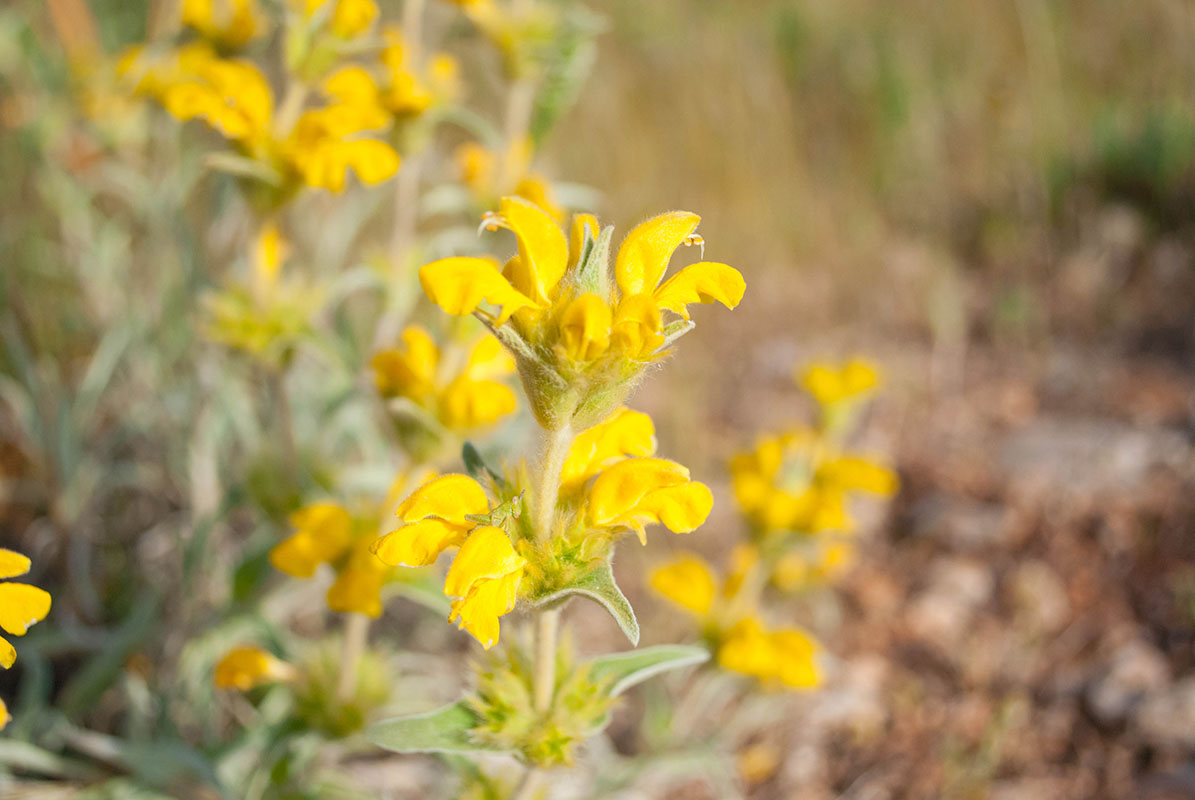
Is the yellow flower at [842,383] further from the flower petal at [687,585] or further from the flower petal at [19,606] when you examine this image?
the flower petal at [19,606]

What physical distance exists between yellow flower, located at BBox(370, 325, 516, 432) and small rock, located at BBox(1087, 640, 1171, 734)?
1.83 meters

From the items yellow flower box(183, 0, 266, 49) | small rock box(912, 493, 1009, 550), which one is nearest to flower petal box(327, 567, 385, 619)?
yellow flower box(183, 0, 266, 49)

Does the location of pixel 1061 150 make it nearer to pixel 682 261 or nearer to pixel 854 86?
pixel 854 86

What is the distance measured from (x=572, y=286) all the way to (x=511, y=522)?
27 centimetres

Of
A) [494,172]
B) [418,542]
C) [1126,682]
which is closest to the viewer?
[418,542]

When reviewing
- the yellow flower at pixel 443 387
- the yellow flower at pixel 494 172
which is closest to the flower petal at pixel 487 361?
the yellow flower at pixel 443 387

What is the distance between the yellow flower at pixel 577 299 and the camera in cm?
84

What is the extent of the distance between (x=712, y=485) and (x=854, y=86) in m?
3.53

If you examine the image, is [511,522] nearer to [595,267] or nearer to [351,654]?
[595,267]

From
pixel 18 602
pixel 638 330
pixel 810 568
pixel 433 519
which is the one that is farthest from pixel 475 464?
pixel 810 568

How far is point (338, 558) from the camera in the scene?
1.30 m

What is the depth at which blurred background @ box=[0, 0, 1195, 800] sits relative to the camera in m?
2.13

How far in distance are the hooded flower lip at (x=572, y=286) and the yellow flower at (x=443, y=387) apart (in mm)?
371

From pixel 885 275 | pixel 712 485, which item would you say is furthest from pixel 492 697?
pixel 885 275
